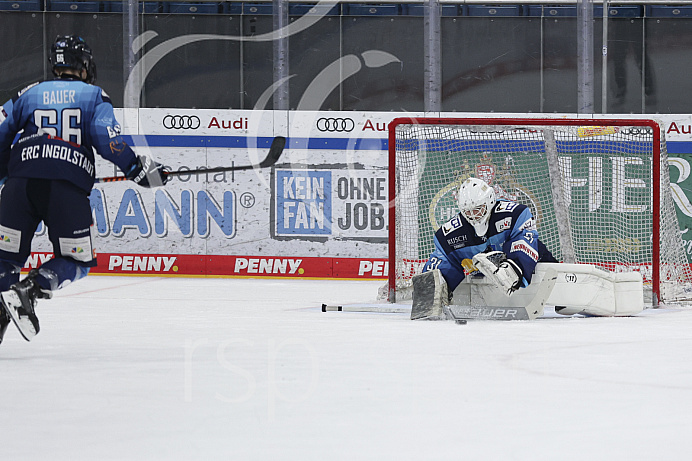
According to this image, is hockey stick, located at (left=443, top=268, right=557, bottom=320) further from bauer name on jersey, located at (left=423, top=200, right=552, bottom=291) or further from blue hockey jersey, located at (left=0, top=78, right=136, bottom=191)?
blue hockey jersey, located at (left=0, top=78, right=136, bottom=191)

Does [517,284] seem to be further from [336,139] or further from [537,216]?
[336,139]

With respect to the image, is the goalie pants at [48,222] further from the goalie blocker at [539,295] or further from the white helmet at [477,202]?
the white helmet at [477,202]

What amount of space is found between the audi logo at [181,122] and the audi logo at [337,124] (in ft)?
3.72

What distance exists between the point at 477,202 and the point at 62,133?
237cm

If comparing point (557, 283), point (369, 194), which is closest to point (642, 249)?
point (557, 283)

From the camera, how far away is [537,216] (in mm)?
7203

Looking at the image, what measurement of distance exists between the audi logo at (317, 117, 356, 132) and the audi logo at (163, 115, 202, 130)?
1134 mm

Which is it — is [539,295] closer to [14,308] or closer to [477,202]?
[477,202]

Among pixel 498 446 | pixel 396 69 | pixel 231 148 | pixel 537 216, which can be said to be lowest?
pixel 498 446

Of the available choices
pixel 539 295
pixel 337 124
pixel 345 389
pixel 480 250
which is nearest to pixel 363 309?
pixel 480 250

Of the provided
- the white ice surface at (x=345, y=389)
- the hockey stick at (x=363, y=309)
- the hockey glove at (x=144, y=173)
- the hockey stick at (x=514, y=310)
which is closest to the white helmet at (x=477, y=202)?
the hockey stick at (x=514, y=310)

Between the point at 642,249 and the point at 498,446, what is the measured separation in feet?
16.6

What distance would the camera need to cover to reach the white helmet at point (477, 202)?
5481mm

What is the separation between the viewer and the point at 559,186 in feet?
23.6
